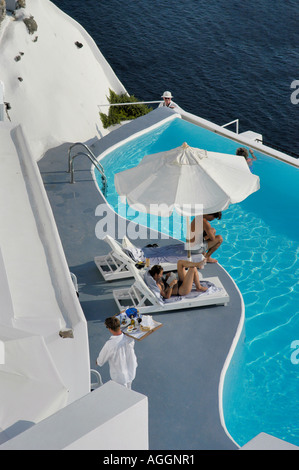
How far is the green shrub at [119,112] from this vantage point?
20.3 metres

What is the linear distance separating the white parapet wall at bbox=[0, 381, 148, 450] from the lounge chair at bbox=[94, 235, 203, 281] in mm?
6471

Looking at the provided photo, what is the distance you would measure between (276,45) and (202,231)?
1152 inches

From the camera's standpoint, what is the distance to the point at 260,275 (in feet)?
40.1

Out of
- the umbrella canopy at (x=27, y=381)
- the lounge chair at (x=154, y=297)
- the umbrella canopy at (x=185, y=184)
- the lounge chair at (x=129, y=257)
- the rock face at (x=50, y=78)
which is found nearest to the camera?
the umbrella canopy at (x=27, y=381)

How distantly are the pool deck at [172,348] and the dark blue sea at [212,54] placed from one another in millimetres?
18764

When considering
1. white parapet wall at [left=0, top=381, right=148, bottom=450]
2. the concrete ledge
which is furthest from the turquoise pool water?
the concrete ledge

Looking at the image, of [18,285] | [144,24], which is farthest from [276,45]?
[18,285]

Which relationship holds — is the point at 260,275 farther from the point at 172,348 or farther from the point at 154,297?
the point at 172,348

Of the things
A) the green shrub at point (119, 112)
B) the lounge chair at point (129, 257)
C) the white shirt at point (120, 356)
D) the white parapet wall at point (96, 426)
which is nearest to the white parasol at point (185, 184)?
the lounge chair at point (129, 257)

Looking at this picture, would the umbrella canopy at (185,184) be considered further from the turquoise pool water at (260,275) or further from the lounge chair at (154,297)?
the turquoise pool water at (260,275)

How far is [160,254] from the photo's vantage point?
11.7 meters

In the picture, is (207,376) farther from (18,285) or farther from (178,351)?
(18,285)

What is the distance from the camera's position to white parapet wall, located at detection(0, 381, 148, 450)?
159 inches

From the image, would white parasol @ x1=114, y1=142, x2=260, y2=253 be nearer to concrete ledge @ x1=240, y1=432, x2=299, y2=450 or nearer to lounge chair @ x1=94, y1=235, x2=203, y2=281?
lounge chair @ x1=94, y1=235, x2=203, y2=281
